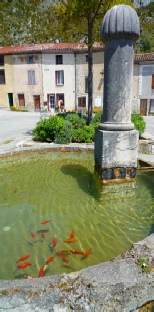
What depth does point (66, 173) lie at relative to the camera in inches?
186

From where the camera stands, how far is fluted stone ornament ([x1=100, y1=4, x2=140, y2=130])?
334cm

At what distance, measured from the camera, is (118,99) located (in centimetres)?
361

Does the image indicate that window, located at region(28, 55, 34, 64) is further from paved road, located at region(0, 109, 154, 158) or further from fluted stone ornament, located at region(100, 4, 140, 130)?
fluted stone ornament, located at region(100, 4, 140, 130)

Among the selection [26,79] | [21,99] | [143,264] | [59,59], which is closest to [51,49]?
[59,59]

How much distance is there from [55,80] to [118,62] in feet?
86.9

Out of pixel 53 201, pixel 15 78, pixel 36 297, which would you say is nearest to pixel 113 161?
pixel 53 201

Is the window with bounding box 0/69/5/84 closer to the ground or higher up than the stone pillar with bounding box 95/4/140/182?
higher up

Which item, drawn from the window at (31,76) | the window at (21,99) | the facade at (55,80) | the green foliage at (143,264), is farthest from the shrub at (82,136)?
the window at (21,99)

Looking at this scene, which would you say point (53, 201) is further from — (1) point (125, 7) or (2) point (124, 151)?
(1) point (125, 7)

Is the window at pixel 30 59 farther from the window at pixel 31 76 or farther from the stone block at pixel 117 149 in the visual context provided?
the stone block at pixel 117 149

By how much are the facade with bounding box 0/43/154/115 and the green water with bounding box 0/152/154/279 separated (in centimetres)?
2347

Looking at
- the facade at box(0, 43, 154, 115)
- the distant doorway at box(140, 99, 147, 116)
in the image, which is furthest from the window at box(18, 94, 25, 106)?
the distant doorway at box(140, 99, 147, 116)

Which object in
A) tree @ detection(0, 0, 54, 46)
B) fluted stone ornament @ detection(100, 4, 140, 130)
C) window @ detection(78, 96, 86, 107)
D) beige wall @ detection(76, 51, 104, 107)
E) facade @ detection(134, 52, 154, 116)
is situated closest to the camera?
fluted stone ornament @ detection(100, 4, 140, 130)

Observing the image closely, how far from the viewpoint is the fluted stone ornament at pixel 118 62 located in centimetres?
334
